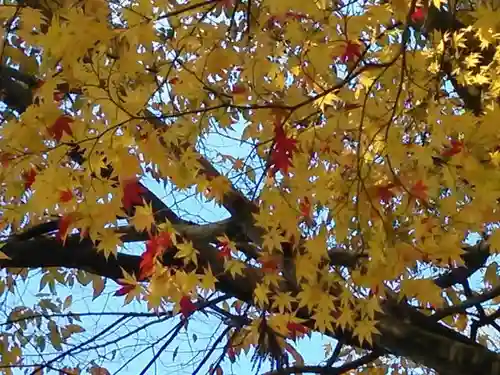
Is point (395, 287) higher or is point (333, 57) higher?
point (333, 57)

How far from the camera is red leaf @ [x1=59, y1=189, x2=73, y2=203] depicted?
2.26 meters

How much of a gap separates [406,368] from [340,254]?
54.0 inches

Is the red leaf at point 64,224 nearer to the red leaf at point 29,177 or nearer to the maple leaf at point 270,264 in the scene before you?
the red leaf at point 29,177

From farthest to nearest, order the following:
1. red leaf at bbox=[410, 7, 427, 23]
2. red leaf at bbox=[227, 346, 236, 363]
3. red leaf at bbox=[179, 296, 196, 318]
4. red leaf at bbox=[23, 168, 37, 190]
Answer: red leaf at bbox=[227, 346, 236, 363] < red leaf at bbox=[410, 7, 427, 23] < red leaf at bbox=[179, 296, 196, 318] < red leaf at bbox=[23, 168, 37, 190]

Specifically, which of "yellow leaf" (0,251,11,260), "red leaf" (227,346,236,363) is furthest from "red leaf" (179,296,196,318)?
"red leaf" (227,346,236,363)

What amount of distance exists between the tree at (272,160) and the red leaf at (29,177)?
0.04ft

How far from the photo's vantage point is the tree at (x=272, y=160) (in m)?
2.29

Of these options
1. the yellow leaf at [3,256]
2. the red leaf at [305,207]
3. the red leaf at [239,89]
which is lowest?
the yellow leaf at [3,256]

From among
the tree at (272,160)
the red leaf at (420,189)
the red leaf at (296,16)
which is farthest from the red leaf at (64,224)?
the red leaf at (420,189)

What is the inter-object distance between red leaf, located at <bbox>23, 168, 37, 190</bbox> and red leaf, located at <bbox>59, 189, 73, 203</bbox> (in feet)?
0.64

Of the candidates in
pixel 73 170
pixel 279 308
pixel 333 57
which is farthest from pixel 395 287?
pixel 73 170

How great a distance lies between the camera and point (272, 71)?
2652 millimetres

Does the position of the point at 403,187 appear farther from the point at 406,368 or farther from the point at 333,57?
the point at 406,368

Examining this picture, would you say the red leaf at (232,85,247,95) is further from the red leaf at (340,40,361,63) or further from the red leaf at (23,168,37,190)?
the red leaf at (23,168,37,190)
